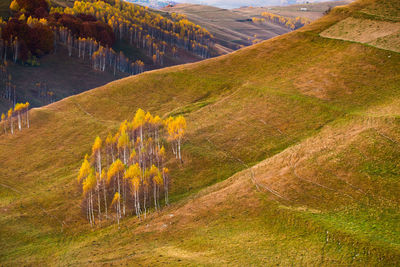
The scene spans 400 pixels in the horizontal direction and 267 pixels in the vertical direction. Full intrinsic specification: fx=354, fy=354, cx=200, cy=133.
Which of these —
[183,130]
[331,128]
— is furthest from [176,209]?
[331,128]

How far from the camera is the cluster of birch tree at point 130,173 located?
212 ft

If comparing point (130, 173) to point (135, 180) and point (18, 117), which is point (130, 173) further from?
point (18, 117)

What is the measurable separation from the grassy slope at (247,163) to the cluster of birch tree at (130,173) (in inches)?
114

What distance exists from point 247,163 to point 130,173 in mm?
23423

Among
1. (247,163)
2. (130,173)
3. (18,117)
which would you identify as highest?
(130,173)

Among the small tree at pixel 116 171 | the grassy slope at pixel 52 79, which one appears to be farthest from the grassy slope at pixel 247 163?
the grassy slope at pixel 52 79

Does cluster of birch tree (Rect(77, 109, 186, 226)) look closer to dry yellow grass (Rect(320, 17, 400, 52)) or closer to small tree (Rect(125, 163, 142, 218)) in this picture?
small tree (Rect(125, 163, 142, 218))

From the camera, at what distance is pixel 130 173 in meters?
63.9

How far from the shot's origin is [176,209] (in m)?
61.6

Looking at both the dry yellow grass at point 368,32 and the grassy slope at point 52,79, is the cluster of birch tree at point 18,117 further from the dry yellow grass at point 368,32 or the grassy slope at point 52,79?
the dry yellow grass at point 368,32

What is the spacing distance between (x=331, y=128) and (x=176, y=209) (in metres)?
36.0

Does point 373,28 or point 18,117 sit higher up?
point 373,28

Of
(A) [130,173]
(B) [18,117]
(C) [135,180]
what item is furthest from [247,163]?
(B) [18,117]

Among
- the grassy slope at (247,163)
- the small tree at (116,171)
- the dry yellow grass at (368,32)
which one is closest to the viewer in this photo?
the grassy slope at (247,163)
